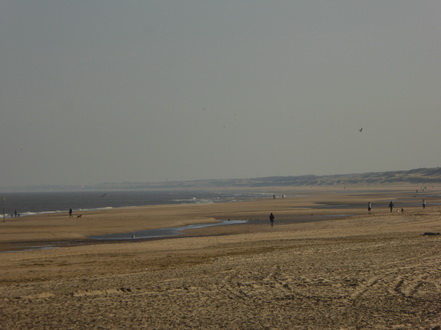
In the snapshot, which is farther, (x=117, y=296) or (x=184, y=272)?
(x=184, y=272)

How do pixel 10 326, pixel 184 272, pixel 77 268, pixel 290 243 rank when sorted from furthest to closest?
pixel 290 243, pixel 77 268, pixel 184 272, pixel 10 326

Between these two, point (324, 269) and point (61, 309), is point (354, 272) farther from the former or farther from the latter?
point (61, 309)

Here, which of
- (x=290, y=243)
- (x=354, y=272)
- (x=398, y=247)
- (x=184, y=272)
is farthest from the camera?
(x=290, y=243)

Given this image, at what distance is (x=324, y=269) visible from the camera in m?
14.8

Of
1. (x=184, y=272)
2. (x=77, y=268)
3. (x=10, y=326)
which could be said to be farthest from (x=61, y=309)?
(x=77, y=268)

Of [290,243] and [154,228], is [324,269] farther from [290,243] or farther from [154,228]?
[154,228]

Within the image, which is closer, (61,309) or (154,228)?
(61,309)

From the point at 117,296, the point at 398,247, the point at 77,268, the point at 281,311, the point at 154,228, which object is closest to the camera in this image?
the point at 281,311

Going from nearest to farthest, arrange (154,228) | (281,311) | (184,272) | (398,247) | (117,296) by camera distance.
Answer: (281,311)
(117,296)
(184,272)
(398,247)
(154,228)

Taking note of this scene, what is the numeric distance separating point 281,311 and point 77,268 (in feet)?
30.2

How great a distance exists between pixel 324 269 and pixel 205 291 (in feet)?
13.7

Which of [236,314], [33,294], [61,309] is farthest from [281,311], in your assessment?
[33,294]

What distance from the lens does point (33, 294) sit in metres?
12.5

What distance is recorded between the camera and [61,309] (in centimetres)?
1112
